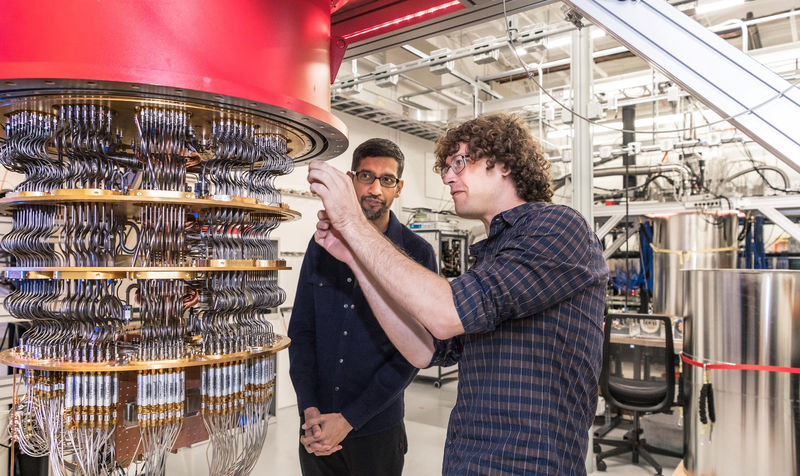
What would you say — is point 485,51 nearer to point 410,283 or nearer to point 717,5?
point 717,5

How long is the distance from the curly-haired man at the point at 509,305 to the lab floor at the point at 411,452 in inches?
115

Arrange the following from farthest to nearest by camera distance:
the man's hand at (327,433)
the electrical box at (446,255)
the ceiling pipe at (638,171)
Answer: the electrical box at (446,255)
the ceiling pipe at (638,171)
the man's hand at (327,433)

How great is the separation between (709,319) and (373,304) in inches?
71.9

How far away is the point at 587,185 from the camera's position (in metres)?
3.62

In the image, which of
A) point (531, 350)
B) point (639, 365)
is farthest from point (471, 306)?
point (639, 365)

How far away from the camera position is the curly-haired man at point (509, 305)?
39.1 inches

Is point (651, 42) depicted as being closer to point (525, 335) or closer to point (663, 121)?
point (525, 335)

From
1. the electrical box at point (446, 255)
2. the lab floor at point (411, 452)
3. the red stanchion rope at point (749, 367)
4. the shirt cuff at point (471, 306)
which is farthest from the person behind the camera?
the electrical box at point (446, 255)

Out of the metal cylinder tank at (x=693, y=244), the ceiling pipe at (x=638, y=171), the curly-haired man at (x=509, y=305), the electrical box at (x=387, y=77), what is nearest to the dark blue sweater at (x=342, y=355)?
the curly-haired man at (x=509, y=305)

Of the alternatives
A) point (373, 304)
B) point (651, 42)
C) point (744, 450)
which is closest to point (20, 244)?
point (373, 304)

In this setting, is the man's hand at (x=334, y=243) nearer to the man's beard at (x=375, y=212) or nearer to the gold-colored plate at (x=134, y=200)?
the gold-colored plate at (x=134, y=200)

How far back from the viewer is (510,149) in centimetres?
123

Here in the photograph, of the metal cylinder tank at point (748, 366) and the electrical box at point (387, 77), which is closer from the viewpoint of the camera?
the metal cylinder tank at point (748, 366)

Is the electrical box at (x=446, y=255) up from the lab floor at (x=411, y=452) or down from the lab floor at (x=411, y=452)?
up
